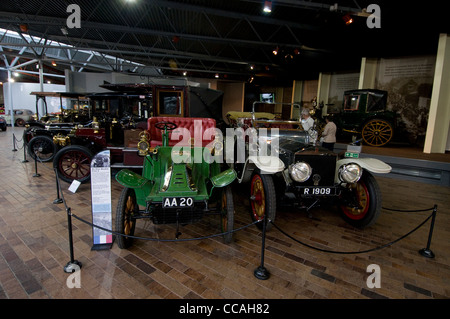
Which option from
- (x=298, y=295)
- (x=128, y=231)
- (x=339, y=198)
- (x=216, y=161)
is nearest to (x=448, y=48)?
(x=339, y=198)

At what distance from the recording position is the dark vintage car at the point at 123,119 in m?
4.72

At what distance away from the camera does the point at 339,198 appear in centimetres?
311

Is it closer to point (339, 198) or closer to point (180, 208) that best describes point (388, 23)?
point (339, 198)

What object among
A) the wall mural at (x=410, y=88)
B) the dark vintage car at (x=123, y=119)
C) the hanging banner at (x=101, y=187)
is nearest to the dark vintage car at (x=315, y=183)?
the hanging banner at (x=101, y=187)

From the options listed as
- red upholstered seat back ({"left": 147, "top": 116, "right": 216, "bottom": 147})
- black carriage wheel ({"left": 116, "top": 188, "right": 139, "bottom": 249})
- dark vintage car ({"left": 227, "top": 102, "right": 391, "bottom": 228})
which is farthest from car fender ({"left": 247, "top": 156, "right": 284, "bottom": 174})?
red upholstered seat back ({"left": 147, "top": 116, "right": 216, "bottom": 147})

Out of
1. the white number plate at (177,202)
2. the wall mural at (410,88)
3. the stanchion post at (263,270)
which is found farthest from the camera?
the wall mural at (410,88)

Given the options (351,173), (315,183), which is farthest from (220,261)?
(351,173)

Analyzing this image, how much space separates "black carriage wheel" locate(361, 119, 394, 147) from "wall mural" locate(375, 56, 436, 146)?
2.27 meters

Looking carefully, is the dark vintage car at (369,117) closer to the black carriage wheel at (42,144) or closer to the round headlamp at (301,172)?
the round headlamp at (301,172)

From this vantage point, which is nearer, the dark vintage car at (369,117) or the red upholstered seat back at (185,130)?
the red upholstered seat back at (185,130)

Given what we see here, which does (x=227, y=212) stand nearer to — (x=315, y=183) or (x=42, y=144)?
(x=315, y=183)

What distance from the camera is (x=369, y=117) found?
7859 mm

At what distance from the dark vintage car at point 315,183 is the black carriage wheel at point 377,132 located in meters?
5.19

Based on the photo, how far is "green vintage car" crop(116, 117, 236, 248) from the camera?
2400 mm
